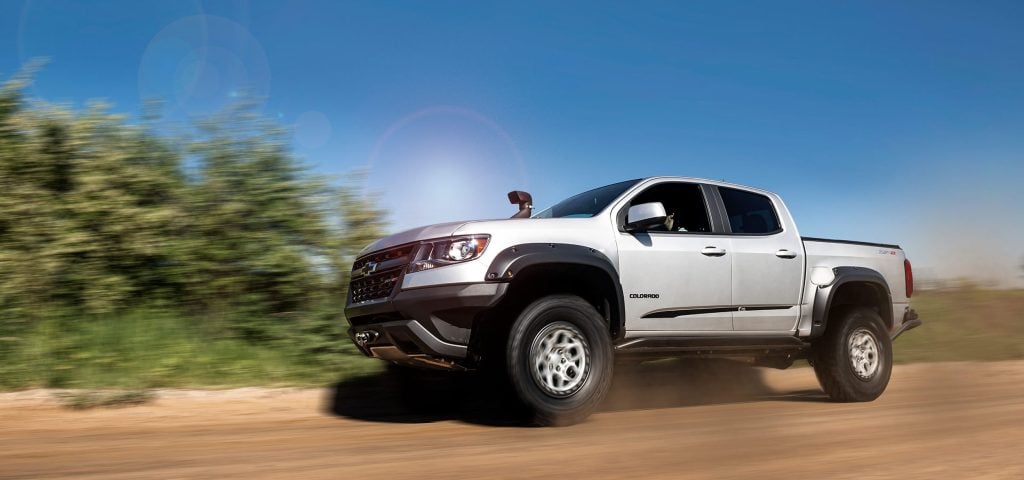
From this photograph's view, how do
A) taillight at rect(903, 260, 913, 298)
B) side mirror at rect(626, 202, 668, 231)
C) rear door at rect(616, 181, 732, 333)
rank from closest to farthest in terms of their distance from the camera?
1. side mirror at rect(626, 202, 668, 231)
2. rear door at rect(616, 181, 732, 333)
3. taillight at rect(903, 260, 913, 298)

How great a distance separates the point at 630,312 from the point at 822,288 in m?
2.25

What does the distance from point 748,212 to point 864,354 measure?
1.80 m

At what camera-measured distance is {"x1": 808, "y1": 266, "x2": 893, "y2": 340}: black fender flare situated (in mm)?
7082

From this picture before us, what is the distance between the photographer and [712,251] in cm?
647

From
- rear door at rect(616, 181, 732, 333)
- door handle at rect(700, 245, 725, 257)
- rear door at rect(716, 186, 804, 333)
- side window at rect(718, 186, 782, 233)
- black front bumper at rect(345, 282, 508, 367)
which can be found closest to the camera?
black front bumper at rect(345, 282, 508, 367)

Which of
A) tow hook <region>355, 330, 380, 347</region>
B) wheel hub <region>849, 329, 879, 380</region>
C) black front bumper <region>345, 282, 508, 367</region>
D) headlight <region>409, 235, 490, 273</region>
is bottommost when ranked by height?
wheel hub <region>849, 329, 879, 380</region>

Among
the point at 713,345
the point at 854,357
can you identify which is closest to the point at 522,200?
the point at 713,345

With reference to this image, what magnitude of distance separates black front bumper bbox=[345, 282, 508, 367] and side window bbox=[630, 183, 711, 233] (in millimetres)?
2060

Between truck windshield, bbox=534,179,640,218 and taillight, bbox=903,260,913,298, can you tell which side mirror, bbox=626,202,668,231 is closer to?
truck windshield, bbox=534,179,640,218

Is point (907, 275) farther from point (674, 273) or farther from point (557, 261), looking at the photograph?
point (557, 261)

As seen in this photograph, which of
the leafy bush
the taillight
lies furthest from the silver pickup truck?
the leafy bush

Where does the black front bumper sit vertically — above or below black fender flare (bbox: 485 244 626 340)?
below

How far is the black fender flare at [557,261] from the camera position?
5410mm

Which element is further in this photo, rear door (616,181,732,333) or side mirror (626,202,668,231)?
rear door (616,181,732,333)
